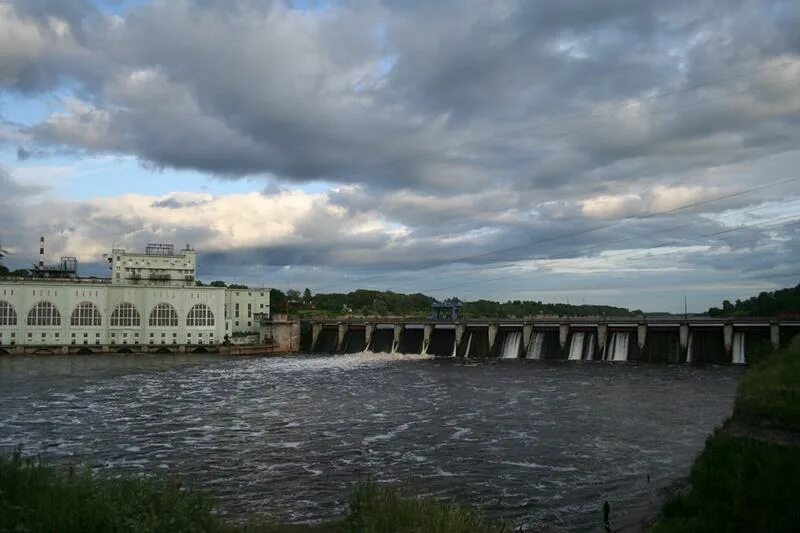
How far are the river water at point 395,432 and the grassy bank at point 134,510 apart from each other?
6.15 meters

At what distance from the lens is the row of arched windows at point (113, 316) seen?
80.5m

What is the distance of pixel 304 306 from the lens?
541 feet

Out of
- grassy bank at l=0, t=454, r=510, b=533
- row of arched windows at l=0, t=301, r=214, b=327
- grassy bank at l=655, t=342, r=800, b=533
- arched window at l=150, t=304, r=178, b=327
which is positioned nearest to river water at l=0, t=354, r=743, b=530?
grassy bank at l=655, t=342, r=800, b=533

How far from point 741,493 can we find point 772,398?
6.25 meters

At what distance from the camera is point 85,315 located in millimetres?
83750

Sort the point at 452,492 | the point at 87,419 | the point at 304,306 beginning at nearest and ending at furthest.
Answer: the point at 452,492 → the point at 87,419 → the point at 304,306

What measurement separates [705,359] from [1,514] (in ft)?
206

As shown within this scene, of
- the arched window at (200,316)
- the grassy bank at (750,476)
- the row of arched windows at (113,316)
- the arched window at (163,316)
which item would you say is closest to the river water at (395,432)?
the grassy bank at (750,476)

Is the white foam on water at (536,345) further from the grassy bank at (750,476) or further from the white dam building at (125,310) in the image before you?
the grassy bank at (750,476)

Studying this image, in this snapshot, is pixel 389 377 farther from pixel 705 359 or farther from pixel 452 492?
pixel 452 492

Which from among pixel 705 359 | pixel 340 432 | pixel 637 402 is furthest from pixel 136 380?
pixel 705 359

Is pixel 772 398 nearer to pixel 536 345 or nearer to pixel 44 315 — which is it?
pixel 536 345

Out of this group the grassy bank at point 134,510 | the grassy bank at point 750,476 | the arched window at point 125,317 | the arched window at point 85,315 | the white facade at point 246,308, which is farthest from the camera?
the white facade at point 246,308

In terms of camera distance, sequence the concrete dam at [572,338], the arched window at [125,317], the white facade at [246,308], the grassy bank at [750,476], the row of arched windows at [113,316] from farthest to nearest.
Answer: the white facade at [246,308], the arched window at [125,317], the row of arched windows at [113,316], the concrete dam at [572,338], the grassy bank at [750,476]
